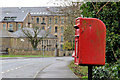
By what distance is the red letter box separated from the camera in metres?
4.87

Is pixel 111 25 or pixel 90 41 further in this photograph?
pixel 111 25

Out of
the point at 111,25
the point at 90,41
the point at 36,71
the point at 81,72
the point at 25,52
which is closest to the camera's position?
the point at 90,41

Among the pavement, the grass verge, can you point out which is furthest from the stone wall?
the grass verge

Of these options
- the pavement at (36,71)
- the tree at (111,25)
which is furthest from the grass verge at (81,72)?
the tree at (111,25)

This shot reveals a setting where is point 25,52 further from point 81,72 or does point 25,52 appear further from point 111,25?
point 111,25

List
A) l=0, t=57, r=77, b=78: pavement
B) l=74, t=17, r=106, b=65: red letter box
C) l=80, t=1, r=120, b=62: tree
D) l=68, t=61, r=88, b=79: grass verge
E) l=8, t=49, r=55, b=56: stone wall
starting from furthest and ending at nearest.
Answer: l=8, t=49, r=55, b=56: stone wall → l=0, t=57, r=77, b=78: pavement → l=68, t=61, r=88, b=79: grass verge → l=80, t=1, r=120, b=62: tree → l=74, t=17, r=106, b=65: red letter box

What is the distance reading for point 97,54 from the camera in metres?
4.97

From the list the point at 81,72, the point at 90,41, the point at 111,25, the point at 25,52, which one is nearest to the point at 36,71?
the point at 81,72

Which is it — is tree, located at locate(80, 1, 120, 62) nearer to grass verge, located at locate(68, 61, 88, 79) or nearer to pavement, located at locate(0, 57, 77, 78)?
grass verge, located at locate(68, 61, 88, 79)

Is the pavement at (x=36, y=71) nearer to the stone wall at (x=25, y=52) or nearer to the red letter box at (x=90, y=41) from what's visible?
the red letter box at (x=90, y=41)

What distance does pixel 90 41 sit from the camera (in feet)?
16.0

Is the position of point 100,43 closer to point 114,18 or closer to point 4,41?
point 114,18

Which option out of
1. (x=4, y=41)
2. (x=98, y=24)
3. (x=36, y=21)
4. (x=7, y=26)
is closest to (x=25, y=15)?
(x=36, y=21)

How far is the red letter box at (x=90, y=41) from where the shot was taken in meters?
4.87
